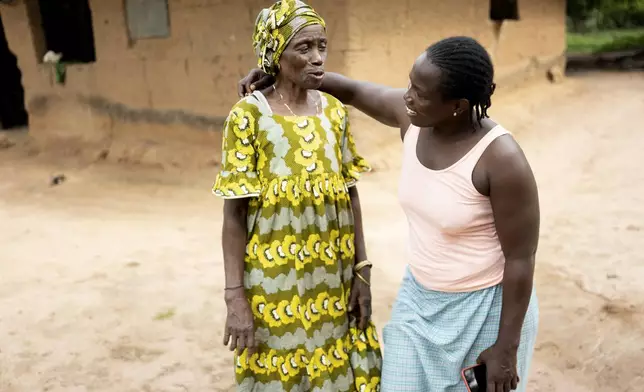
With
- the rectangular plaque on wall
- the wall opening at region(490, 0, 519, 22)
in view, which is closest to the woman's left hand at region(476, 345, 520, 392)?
the rectangular plaque on wall

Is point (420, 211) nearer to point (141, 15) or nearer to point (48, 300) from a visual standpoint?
point (48, 300)

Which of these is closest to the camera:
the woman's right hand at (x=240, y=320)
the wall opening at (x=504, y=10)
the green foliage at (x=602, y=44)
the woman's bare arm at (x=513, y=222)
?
the woman's bare arm at (x=513, y=222)

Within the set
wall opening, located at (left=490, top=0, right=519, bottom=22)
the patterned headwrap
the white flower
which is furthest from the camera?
the white flower

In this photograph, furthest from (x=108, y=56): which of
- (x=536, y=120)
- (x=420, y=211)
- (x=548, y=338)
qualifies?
(x=420, y=211)

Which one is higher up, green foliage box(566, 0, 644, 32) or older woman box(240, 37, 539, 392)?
green foliage box(566, 0, 644, 32)

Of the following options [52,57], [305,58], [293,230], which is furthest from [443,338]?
[52,57]

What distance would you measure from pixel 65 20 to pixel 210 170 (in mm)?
4294

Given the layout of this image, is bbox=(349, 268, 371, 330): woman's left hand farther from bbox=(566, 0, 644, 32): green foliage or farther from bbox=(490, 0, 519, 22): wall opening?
bbox=(566, 0, 644, 32): green foliage

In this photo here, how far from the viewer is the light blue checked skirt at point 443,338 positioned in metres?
1.62

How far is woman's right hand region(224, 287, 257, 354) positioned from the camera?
5.89ft

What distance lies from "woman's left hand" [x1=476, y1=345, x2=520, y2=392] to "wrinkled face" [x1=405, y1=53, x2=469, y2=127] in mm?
612

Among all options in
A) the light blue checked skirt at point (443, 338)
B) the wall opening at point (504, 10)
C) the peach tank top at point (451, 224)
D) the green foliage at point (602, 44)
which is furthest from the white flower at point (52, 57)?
the green foliage at point (602, 44)

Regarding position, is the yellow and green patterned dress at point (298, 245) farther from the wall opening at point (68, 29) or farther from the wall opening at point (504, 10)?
the wall opening at point (68, 29)

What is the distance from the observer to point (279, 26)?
170 centimetres
